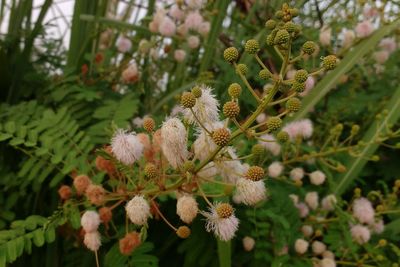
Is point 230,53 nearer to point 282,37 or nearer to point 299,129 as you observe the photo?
point 282,37

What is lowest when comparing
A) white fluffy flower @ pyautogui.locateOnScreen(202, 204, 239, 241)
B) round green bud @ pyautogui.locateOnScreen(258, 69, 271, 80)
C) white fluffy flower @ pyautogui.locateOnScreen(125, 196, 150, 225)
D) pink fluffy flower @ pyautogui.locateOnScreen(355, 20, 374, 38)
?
white fluffy flower @ pyautogui.locateOnScreen(125, 196, 150, 225)

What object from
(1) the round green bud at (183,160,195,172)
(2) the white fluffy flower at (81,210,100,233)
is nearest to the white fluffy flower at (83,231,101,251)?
(2) the white fluffy flower at (81,210,100,233)

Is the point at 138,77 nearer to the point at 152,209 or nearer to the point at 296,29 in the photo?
the point at 152,209

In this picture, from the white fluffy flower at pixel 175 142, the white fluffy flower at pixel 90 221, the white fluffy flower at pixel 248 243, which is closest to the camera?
the white fluffy flower at pixel 175 142

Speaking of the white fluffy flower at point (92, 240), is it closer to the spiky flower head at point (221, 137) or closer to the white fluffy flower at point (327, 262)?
the spiky flower head at point (221, 137)

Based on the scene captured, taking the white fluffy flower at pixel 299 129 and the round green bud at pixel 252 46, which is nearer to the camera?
the round green bud at pixel 252 46

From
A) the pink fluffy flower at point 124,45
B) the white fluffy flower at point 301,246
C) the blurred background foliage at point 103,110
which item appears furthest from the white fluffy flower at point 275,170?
the pink fluffy flower at point 124,45

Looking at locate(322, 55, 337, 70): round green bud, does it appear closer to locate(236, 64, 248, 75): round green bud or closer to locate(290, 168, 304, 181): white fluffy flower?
locate(236, 64, 248, 75): round green bud
